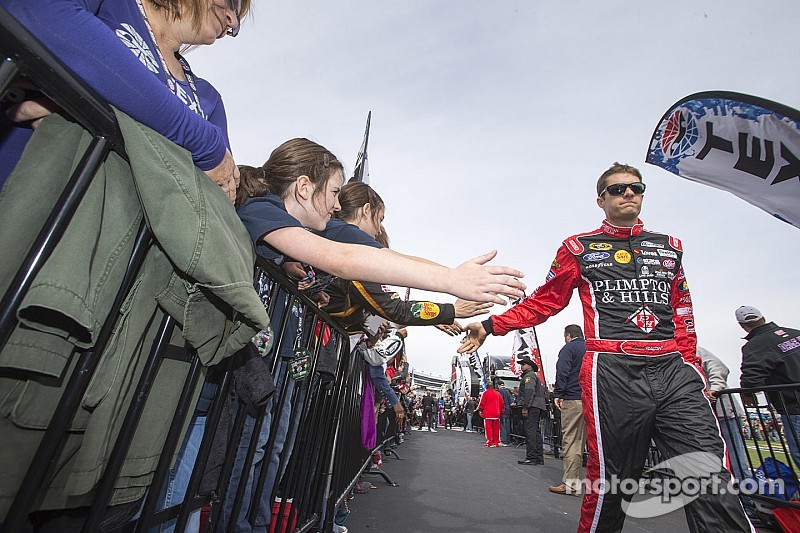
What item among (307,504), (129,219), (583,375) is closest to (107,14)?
(129,219)

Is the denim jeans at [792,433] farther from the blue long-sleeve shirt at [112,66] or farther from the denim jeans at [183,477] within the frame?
the blue long-sleeve shirt at [112,66]

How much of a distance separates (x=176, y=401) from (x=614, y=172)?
3.21m

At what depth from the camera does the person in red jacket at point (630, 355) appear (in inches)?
91.2

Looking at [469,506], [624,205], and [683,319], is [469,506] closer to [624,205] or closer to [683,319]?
[683,319]

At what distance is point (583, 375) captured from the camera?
272cm

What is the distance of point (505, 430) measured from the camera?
15.8m

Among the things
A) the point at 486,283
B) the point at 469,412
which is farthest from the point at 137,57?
the point at 469,412

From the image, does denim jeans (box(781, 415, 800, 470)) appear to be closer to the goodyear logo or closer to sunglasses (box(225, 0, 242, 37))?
the goodyear logo

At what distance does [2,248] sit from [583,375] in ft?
9.11

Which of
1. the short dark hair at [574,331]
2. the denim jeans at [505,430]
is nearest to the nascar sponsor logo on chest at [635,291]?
the short dark hair at [574,331]

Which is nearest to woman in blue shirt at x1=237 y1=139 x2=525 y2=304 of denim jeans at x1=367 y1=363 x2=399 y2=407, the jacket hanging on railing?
the jacket hanging on railing

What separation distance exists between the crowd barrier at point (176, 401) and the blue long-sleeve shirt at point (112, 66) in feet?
0.17

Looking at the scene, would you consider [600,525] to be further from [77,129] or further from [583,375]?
[77,129]

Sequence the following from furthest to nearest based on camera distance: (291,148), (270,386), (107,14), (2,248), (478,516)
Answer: (478,516), (291,148), (270,386), (107,14), (2,248)
